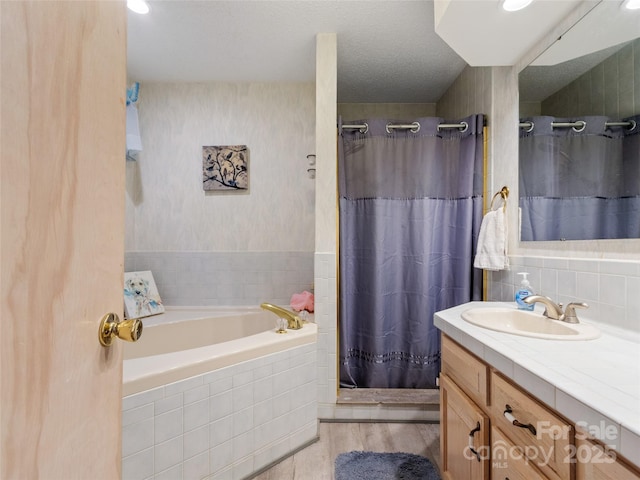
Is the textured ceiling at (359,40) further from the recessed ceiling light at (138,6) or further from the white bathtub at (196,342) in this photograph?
the white bathtub at (196,342)

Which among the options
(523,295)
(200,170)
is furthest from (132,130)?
(523,295)

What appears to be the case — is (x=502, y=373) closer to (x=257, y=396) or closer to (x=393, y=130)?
(x=257, y=396)

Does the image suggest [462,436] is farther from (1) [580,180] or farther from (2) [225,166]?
(2) [225,166]

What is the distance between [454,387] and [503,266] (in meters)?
0.82

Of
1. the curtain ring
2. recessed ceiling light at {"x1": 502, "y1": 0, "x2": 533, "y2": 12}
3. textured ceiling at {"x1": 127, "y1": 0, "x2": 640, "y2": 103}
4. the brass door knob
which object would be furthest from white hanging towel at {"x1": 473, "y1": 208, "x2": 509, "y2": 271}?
the brass door knob

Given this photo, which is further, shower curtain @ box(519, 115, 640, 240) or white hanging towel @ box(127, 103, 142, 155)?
white hanging towel @ box(127, 103, 142, 155)

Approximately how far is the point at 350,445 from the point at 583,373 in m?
1.35

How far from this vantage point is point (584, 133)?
4.21 ft

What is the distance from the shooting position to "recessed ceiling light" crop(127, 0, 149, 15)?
1.62 m

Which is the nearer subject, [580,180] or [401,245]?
[580,180]

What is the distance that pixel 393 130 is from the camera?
2.03 metres

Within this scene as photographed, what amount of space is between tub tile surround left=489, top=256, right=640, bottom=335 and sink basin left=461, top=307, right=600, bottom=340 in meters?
0.11

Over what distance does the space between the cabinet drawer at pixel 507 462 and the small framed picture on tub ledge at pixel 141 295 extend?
2.26 metres

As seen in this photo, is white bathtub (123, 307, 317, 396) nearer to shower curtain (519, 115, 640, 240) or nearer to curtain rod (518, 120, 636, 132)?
shower curtain (519, 115, 640, 240)
